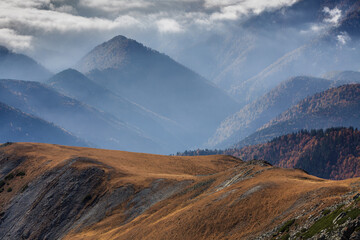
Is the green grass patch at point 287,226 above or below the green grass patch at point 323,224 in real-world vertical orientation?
below

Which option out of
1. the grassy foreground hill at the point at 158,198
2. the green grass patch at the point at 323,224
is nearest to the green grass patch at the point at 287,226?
the grassy foreground hill at the point at 158,198

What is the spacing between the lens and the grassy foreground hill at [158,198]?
59803 millimetres

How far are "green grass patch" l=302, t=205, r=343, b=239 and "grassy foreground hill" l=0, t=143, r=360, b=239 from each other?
0.16 m

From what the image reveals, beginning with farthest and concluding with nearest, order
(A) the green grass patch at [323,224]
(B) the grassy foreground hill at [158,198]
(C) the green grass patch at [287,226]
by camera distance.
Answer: (B) the grassy foreground hill at [158,198] < (C) the green grass patch at [287,226] < (A) the green grass patch at [323,224]

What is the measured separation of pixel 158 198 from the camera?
317 ft

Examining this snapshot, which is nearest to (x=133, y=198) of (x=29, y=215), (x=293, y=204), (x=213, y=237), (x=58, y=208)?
(x=58, y=208)

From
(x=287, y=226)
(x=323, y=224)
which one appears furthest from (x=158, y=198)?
(x=323, y=224)

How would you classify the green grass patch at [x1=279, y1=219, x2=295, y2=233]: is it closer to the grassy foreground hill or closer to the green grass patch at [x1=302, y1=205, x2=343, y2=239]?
the grassy foreground hill

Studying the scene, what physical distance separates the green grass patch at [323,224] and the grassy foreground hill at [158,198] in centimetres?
16

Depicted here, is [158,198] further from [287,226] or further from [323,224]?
[323,224]

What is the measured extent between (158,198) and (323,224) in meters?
50.2

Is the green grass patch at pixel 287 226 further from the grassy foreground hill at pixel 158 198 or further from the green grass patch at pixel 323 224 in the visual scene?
the green grass patch at pixel 323 224

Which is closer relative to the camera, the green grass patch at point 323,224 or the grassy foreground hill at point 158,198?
the green grass patch at point 323,224

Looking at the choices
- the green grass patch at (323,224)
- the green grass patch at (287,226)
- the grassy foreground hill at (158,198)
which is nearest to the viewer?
the green grass patch at (323,224)
